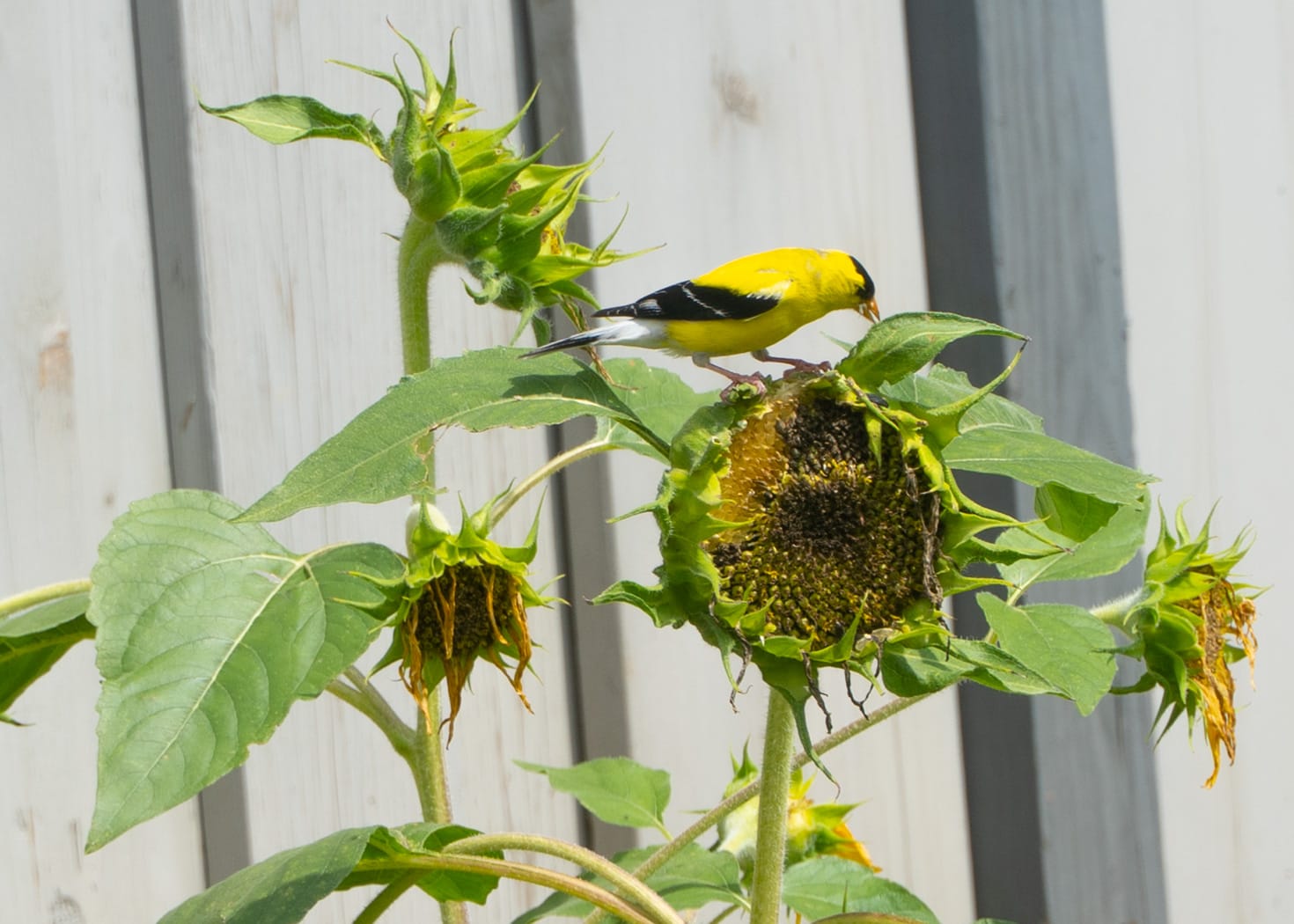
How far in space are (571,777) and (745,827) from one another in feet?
0.46

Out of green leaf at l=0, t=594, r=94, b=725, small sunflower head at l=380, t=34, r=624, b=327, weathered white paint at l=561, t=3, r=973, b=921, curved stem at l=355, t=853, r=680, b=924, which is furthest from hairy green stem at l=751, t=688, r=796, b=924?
weathered white paint at l=561, t=3, r=973, b=921

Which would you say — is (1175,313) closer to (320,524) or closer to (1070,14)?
(1070,14)

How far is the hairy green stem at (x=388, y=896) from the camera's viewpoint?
74cm

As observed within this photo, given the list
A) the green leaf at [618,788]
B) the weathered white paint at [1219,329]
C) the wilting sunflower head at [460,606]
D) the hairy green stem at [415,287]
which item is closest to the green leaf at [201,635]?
the wilting sunflower head at [460,606]

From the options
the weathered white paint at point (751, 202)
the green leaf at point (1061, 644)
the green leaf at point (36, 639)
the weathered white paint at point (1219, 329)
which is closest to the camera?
the green leaf at point (1061, 644)

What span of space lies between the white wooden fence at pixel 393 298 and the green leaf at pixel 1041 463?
560 millimetres

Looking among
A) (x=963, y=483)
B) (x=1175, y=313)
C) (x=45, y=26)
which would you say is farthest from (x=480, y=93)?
(x=1175, y=313)

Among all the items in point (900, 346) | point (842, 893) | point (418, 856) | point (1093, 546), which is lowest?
point (842, 893)

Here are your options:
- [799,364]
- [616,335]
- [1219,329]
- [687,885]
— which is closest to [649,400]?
[616,335]

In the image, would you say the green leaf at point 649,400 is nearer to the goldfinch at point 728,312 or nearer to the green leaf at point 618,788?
the goldfinch at point 728,312

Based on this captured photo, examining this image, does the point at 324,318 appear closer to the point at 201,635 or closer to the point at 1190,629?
the point at 201,635

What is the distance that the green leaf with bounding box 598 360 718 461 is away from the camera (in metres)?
0.86

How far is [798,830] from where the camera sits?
103 centimetres

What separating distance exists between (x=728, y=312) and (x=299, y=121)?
27 cm
